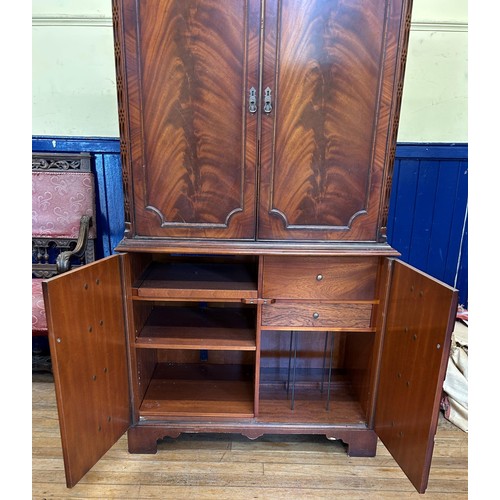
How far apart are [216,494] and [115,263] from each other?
39.0 inches

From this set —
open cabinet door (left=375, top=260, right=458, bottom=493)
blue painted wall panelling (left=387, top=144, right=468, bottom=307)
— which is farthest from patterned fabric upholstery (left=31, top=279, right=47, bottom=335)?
blue painted wall panelling (left=387, top=144, right=468, bottom=307)

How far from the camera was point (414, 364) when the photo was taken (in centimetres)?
117

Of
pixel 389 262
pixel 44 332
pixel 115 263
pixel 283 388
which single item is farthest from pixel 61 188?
pixel 389 262

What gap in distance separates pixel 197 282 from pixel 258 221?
392mm

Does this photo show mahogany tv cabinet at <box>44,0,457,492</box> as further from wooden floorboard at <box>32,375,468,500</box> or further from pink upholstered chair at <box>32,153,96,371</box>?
pink upholstered chair at <box>32,153,96,371</box>

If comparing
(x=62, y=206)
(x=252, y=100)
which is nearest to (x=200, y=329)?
(x=252, y=100)

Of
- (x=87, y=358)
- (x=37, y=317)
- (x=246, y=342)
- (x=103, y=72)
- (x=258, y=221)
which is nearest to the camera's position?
(x=87, y=358)

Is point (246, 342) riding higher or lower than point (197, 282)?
lower

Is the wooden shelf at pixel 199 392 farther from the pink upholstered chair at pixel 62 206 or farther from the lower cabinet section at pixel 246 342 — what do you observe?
the pink upholstered chair at pixel 62 206

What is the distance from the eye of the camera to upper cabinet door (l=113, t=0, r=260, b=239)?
1.18m

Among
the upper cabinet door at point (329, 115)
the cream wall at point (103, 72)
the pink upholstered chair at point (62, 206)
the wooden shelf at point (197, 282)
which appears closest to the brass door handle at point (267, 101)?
the upper cabinet door at point (329, 115)

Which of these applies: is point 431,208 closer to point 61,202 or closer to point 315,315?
point 315,315

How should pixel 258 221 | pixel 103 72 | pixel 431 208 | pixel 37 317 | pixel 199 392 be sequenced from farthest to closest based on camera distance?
1. pixel 431 208
2. pixel 103 72
3. pixel 37 317
4. pixel 199 392
5. pixel 258 221

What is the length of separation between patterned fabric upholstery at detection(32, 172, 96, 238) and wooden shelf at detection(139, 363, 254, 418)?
2.98ft
